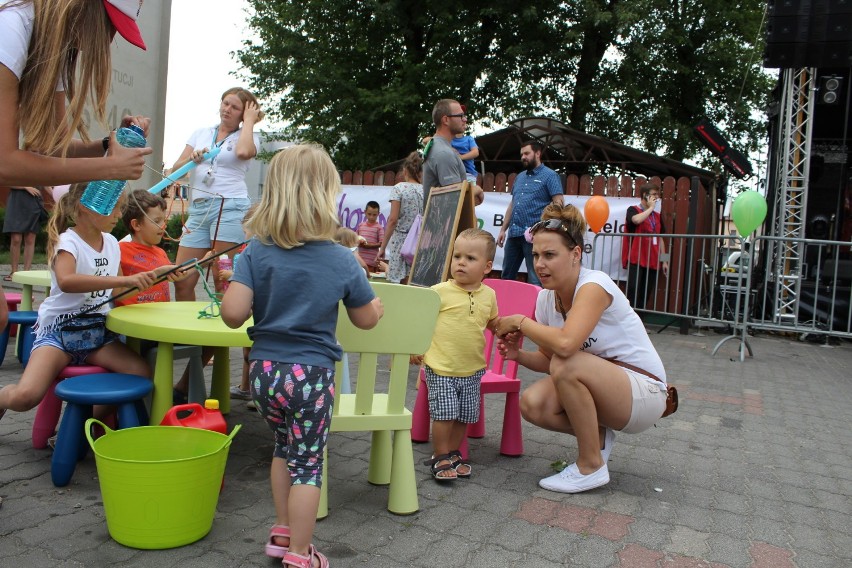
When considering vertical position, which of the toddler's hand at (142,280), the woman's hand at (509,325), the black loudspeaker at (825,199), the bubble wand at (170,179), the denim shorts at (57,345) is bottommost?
the denim shorts at (57,345)

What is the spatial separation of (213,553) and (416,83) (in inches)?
640

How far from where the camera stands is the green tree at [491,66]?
17594 millimetres

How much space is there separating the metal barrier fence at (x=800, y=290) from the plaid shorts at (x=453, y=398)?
21.0 feet

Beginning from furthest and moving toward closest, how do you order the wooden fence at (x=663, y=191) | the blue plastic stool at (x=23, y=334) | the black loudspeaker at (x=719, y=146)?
the black loudspeaker at (x=719, y=146)
the wooden fence at (x=663, y=191)
the blue plastic stool at (x=23, y=334)

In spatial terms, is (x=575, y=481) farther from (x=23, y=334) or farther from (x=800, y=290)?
(x=800, y=290)

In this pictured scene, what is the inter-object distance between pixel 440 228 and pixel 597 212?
4881mm

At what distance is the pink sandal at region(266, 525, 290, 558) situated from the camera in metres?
2.44

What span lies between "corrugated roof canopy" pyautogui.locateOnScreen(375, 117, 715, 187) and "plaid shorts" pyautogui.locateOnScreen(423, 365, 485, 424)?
10490mm

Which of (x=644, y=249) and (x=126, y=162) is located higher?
(x=644, y=249)

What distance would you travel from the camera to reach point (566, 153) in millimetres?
15414

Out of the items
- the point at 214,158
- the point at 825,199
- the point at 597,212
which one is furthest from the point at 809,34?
the point at 214,158

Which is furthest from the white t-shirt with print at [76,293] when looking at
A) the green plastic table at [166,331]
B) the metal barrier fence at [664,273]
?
the metal barrier fence at [664,273]

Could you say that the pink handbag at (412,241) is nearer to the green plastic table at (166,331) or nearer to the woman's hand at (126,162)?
the green plastic table at (166,331)

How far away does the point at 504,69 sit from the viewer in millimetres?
17953
